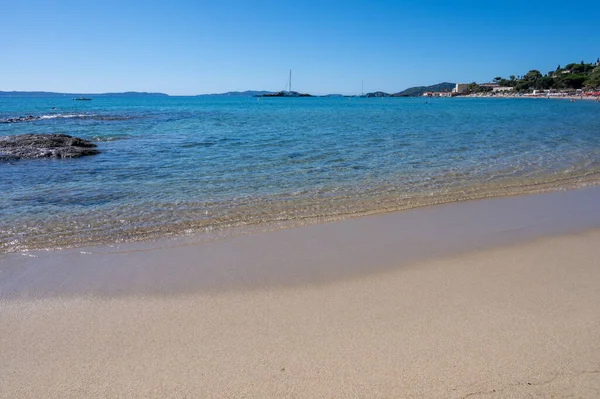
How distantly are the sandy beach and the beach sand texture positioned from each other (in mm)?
16

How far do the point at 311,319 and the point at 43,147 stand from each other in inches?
738

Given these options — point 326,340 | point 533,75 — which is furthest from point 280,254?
point 533,75

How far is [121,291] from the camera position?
4902 millimetres

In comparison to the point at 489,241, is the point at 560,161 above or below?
above

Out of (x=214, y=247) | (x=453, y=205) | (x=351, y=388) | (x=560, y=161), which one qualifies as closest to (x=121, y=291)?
(x=214, y=247)

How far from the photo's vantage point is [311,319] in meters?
4.12

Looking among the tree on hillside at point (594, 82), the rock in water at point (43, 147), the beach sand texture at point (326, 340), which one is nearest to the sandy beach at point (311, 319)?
the beach sand texture at point (326, 340)

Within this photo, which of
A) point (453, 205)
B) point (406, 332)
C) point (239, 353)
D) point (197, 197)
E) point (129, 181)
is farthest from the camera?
point (129, 181)

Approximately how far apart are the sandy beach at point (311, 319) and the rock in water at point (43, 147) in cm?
1293

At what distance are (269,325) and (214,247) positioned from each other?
8.75 ft

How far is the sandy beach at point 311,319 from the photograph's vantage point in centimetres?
323

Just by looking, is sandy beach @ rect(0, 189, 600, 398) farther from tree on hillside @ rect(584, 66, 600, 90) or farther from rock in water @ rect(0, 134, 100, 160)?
tree on hillside @ rect(584, 66, 600, 90)

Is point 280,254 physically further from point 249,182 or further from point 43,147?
point 43,147

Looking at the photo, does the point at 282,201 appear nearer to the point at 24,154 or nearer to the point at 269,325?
the point at 269,325
